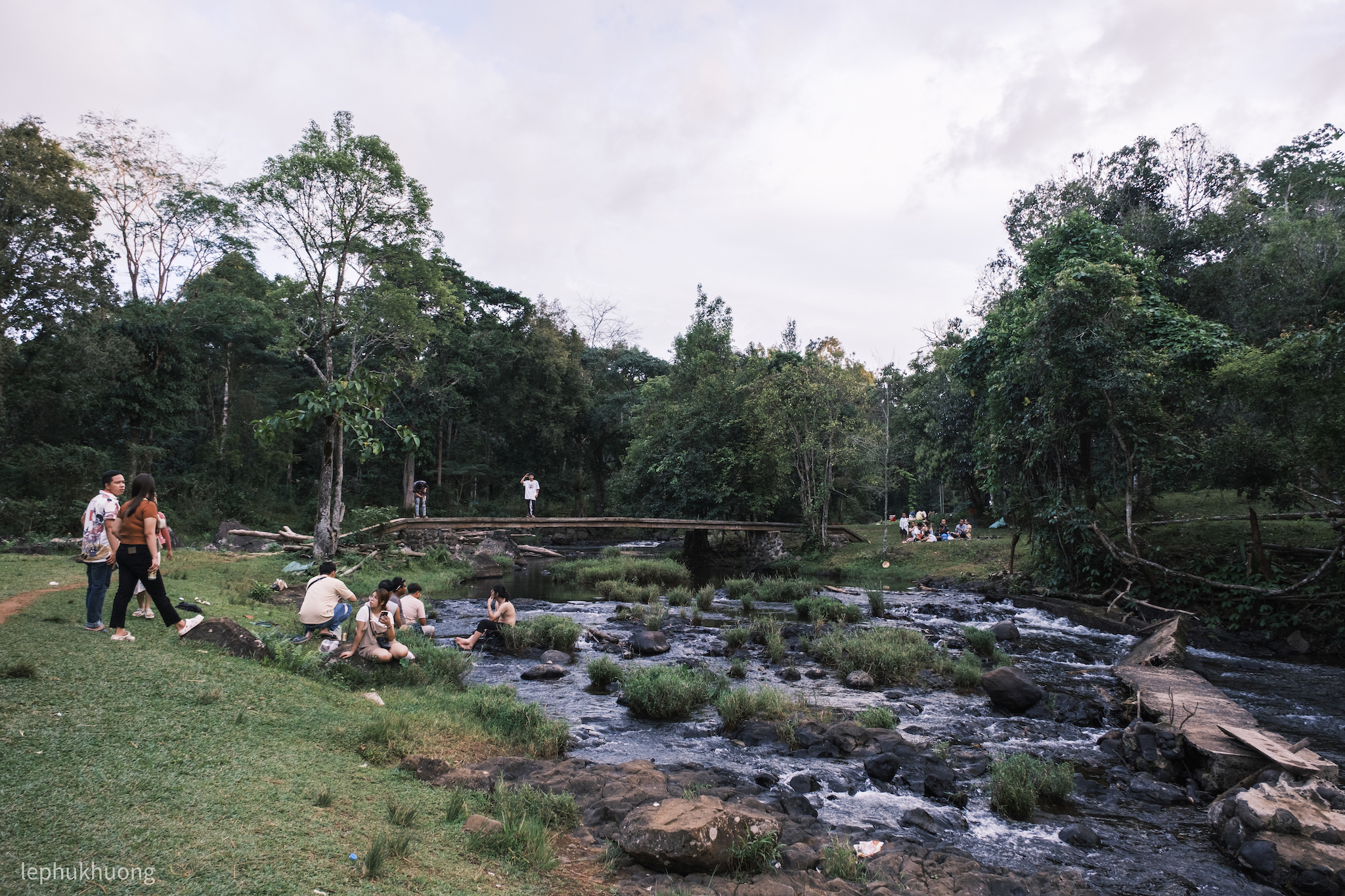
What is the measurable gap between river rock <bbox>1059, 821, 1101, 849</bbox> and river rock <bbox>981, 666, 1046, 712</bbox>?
388 centimetres

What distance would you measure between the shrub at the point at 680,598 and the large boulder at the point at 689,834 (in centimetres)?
1452

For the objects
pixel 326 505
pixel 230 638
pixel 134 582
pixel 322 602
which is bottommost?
pixel 230 638

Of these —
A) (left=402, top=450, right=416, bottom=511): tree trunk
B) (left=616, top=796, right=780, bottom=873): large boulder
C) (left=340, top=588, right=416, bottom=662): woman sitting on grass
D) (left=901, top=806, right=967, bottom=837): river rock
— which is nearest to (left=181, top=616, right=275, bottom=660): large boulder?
(left=340, top=588, right=416, bottom=662): woman sitting on grass

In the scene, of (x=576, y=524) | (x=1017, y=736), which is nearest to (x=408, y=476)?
(x=576, y=524)

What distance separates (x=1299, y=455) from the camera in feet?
44.2

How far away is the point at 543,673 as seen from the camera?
11.7m

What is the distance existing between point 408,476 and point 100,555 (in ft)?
109

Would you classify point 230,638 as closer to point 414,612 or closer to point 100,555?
point 100,555

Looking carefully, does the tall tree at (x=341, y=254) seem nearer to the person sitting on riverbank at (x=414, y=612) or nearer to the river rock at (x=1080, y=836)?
the person sitting on riverbank at (x=414, y=612)

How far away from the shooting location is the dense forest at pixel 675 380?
17016 millimetres

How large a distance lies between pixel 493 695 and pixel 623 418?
37479 mm

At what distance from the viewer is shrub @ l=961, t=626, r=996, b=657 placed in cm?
1407

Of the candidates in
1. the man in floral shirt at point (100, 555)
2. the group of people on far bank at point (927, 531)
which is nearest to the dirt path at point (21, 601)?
the man in floral shirt at point (100, 555)

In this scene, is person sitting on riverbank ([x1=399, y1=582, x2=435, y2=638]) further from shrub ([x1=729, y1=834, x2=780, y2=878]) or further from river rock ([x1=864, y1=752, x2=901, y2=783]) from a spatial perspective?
shrub ([x1=729, y1=834, x2=780, y2=878])
